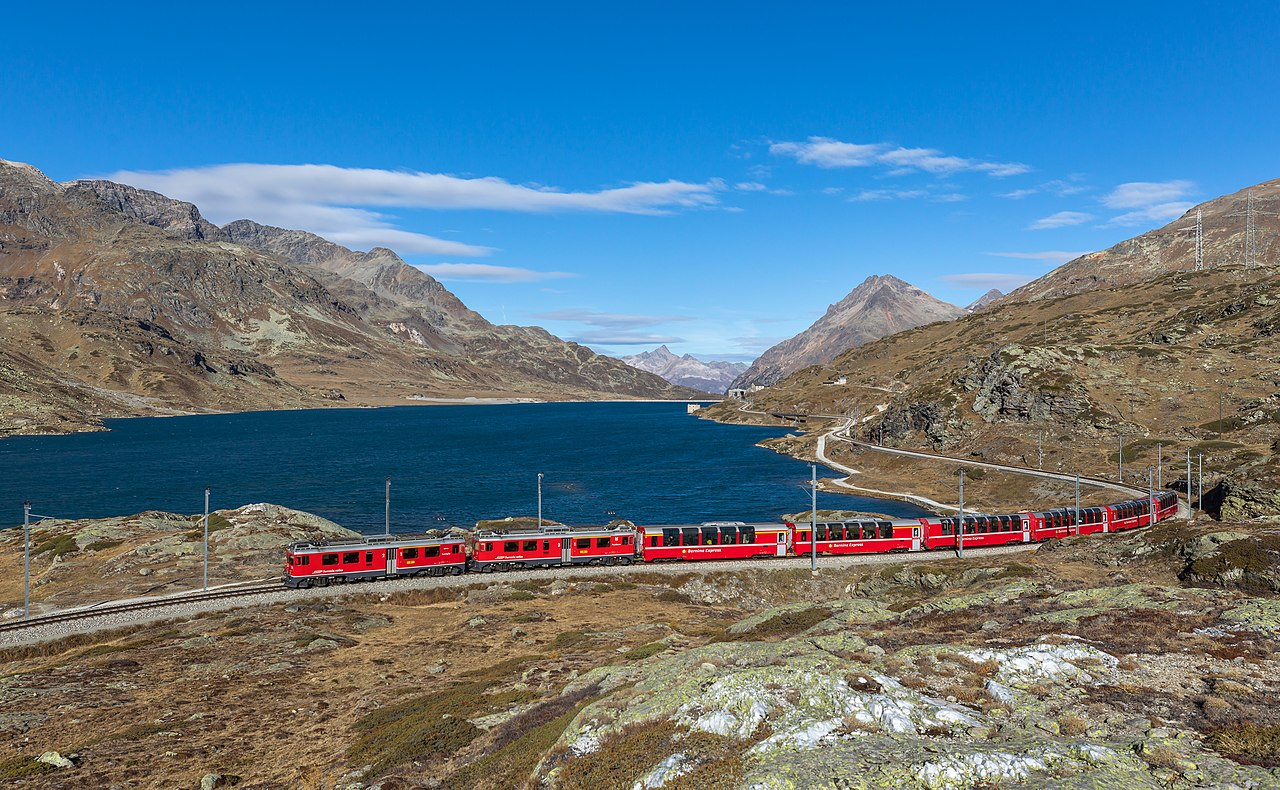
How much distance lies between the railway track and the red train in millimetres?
2711

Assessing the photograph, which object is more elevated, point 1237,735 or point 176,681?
point 1237,735

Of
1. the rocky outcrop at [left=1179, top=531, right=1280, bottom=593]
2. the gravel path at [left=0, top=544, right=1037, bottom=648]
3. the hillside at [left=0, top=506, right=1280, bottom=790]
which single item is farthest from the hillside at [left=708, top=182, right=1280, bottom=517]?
the hillside at [left=0, top=506, right=1280, bottom=790]

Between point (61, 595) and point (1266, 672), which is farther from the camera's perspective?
point (61, 595)

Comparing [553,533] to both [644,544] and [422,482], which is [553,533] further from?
[422,482]

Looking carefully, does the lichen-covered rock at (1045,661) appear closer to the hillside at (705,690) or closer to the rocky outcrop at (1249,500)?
the hillside at (705,690)

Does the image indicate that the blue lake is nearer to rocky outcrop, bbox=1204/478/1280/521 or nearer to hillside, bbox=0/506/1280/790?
rocky outcrop, bbox=1204/478/1280/521

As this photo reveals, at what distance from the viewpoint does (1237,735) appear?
53.7ft

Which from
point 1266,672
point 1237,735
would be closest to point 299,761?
point 1237,735

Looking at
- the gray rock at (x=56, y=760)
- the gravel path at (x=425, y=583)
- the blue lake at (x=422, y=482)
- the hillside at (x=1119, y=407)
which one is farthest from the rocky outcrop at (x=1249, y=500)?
the gray rock at (x=56, y=760)

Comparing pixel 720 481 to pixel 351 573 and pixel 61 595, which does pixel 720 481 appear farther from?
pixel 61 595

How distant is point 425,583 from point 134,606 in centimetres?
2105

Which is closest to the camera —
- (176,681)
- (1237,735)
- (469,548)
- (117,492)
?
(1237,735)

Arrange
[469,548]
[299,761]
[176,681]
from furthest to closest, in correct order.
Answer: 1. [469,548]
2. [176,681]
3. [299,761]

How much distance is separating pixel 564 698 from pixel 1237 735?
21.5 metres
